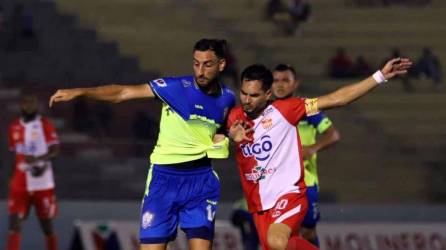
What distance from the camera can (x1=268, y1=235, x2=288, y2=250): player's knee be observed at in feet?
30.2

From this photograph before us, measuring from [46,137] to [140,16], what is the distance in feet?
41.5

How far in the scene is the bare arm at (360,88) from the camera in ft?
28.3

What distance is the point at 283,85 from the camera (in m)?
11.3

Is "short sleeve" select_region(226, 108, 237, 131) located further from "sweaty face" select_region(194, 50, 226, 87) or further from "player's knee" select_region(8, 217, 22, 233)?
"player's knee" select_region(8, 217, 22, 233)

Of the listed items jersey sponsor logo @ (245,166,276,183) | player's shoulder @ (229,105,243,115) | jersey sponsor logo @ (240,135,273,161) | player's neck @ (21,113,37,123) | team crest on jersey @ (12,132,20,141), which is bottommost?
jersey sponsor logo @ (245,166,276,183)

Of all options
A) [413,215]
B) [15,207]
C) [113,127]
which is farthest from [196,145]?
[113,127]

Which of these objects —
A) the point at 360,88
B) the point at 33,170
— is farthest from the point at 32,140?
the point at 360,88

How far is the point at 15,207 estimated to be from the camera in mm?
14641

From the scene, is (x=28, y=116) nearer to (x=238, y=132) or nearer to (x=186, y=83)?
(x=186, y=83)

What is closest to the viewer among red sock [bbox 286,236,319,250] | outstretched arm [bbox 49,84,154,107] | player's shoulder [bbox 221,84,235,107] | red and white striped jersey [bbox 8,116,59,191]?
outstretched arm [bbox 49,84,154,107]

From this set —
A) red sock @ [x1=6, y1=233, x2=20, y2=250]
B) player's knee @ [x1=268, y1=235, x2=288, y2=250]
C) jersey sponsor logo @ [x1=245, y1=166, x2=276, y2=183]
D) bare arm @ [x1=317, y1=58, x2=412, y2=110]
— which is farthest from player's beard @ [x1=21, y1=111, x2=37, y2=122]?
bare arm @ [x1=317, y1=58, x2=412, y2=110]

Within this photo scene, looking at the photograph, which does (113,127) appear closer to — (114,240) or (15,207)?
(15,207)

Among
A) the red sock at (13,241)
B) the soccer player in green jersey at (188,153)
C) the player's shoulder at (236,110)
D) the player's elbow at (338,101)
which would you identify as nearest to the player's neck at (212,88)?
the soccer player in green jersey at (188,153)

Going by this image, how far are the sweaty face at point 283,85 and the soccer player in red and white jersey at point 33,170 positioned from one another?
13.9 feet
